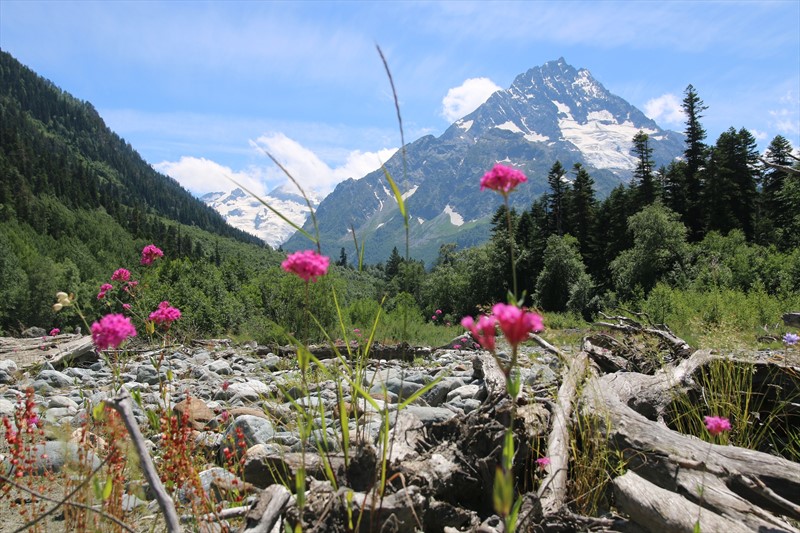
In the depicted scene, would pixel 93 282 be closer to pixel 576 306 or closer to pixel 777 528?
pixel 576 306

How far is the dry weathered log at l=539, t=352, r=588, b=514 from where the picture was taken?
102 inches

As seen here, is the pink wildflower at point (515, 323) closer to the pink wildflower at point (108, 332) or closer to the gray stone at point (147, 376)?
the pink wildflower at point (108, 332)

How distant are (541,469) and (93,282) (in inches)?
3244

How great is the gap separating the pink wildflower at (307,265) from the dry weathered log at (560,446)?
62.8 inches

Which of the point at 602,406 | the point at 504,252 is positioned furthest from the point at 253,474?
the point at 504,252

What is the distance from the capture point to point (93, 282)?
2751 inches

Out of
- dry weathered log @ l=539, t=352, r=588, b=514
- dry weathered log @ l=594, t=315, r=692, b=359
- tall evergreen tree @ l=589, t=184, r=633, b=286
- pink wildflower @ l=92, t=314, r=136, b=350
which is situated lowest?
dry weathered log @ l=539, t=352, r=588, b=514

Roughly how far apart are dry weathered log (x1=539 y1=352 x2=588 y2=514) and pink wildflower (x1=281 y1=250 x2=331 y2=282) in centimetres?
159

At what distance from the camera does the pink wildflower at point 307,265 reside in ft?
6.20

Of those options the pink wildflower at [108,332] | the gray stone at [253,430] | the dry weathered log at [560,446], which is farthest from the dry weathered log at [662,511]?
the gray stone at [253,430]

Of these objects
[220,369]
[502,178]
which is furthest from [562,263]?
[502,178]

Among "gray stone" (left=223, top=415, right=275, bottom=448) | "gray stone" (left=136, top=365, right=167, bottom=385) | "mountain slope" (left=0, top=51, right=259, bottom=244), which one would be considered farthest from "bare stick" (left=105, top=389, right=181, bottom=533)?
"mountain slope" (left=0, top=51, right=259, bottom=244)

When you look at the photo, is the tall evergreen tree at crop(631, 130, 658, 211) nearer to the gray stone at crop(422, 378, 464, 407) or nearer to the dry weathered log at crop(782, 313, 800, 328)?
the dry weathered log at crop(782, 313, 800, 328)

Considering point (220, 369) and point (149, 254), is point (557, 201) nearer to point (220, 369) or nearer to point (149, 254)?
point (220, 369)
